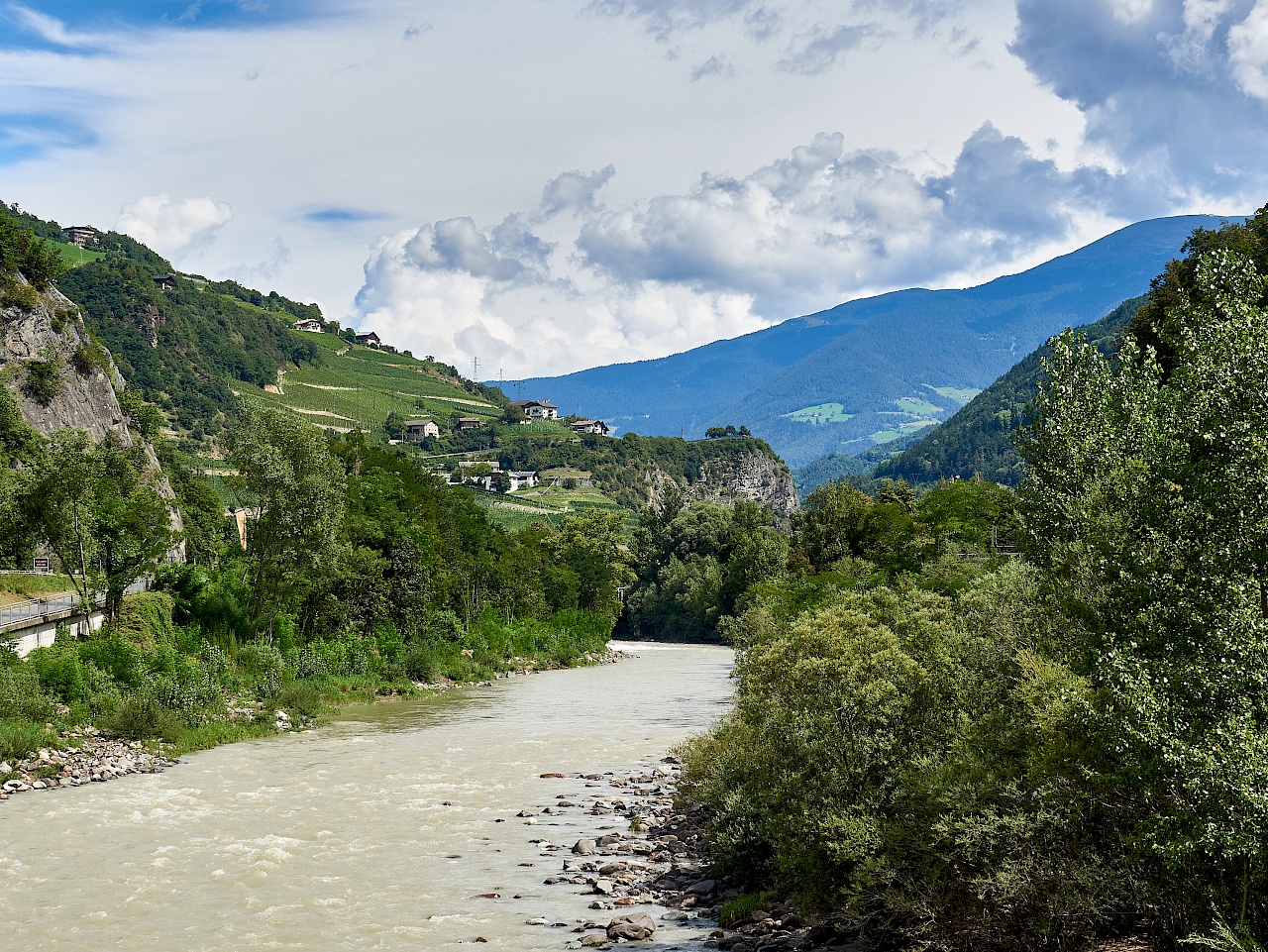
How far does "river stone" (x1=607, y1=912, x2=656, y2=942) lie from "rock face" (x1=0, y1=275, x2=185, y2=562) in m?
60.5

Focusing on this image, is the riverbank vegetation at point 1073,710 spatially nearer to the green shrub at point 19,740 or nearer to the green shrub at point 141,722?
the green shrub at point 19,740

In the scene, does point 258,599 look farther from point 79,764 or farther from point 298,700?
point 79,764

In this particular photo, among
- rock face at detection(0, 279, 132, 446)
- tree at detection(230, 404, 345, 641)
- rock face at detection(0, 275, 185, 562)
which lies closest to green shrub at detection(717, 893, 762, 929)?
tree at detection(230, 404, 345, 641)

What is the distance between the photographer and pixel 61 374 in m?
77.9

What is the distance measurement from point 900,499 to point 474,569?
37842 millimetres

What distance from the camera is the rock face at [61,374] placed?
240ft

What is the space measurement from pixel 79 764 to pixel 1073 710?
3028 centimetres

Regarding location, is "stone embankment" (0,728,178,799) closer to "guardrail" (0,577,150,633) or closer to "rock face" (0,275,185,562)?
"guardrail" (0,577,150,633)

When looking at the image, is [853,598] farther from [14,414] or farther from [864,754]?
[14,414]

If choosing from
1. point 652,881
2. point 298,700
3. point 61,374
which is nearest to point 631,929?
point 652,881

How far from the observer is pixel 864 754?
1647 centimetres

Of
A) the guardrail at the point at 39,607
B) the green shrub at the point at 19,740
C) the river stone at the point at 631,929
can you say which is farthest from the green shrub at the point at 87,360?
the river stone at the point at 631,929

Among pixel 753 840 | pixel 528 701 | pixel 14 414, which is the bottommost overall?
pixel 528 701

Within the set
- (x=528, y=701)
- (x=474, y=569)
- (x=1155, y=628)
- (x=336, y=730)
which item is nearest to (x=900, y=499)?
(x=474, y=569)
